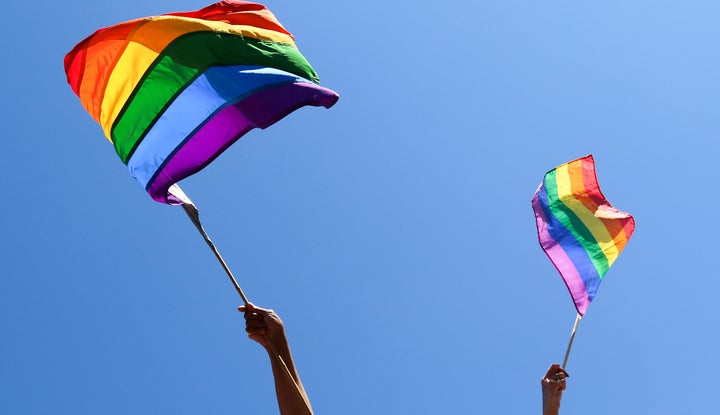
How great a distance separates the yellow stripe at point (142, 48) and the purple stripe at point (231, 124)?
0.77 m

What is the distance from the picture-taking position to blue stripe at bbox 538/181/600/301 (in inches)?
509

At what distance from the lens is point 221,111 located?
30.2 ft

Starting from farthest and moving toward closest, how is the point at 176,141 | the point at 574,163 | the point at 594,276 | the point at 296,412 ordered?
the point at 574,163 → the point at 594,276 → the point at 176,141 → the point at 296,412

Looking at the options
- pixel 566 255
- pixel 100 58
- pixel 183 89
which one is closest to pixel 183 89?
pixel 183 89

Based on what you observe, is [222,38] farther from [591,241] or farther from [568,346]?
[591,241]

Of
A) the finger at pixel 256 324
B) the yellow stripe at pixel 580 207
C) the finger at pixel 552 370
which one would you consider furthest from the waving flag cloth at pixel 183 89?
the yellow stripe at pixel 580 207

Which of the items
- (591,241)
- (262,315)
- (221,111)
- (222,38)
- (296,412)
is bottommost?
(296,412)

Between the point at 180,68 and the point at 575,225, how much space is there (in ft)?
22.2

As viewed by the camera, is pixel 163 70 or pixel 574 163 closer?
pixel 163 70

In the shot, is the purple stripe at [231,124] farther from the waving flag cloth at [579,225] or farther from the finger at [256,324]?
the waving flag cloth at [579,225]

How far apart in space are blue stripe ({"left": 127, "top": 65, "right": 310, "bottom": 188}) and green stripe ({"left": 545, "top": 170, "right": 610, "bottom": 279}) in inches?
227

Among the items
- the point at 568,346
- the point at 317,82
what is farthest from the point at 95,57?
the point at 568,346

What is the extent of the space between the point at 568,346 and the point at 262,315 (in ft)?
15.4

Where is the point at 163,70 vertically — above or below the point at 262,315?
above
